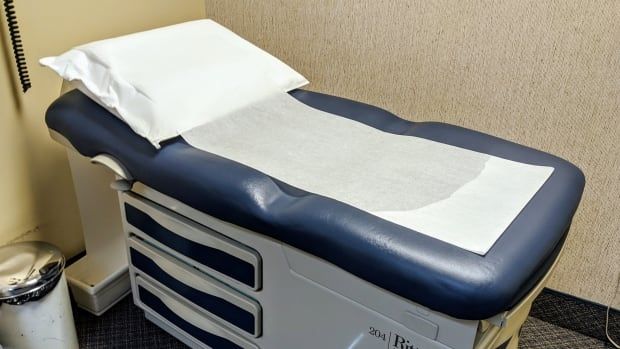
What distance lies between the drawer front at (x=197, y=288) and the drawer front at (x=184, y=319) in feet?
0.11

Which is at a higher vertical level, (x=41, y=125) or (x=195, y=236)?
(x=41, y=125)

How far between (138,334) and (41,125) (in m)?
0.64

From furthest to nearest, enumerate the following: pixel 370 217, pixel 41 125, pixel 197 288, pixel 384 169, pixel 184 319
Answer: pixel 41 125, pixel 184 319, pixel 197 288, pixel 384 169, pixel 370 217

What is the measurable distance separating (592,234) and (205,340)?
1.08m

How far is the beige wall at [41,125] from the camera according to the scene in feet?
Result: 4.39

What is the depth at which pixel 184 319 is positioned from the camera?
132 centimetres

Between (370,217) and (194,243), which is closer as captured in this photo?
(370,217)

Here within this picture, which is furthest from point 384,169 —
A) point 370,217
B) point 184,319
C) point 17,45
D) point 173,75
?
point 17,45

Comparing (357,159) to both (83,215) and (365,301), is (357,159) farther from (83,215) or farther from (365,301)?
(83,215)

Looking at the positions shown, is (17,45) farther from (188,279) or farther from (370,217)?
(370,217)

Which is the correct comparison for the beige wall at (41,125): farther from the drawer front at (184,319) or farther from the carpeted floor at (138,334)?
the drawer front at (184,319)

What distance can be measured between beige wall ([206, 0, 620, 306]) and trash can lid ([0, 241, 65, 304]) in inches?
37.1

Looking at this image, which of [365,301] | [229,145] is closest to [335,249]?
[365,301]

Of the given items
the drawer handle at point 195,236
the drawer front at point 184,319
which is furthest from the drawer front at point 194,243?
the drawer front at point 184,319
